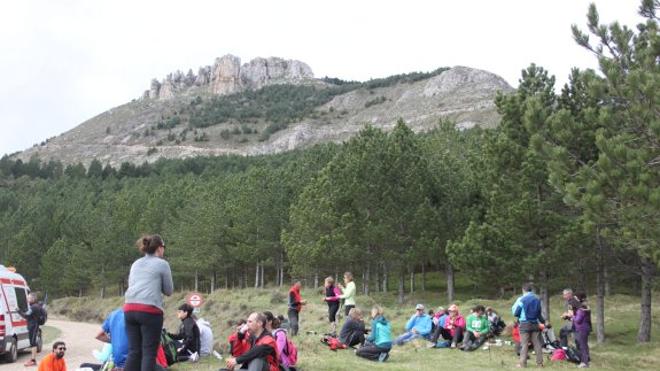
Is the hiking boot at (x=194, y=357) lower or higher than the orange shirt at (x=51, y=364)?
lower

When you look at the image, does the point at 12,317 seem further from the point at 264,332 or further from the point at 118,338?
the point at 264,332

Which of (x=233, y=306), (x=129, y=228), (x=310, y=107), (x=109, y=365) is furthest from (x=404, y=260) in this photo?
(x=310, y=107)

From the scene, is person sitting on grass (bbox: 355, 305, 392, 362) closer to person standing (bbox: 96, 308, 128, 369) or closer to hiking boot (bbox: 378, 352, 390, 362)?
hiking boot (bbox: 378, 352, 390, 362)

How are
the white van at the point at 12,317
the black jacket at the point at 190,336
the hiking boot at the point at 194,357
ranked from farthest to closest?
the white van at the point at 12,317
the black jacket at the point at 190,336
the hiking boot at the point at 194,357

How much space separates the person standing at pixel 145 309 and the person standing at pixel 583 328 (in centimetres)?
939

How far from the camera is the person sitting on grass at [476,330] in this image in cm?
1511

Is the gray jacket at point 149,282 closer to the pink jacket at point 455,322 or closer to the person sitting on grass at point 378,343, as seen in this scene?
Answer: the person sitting on grass at point 378,343

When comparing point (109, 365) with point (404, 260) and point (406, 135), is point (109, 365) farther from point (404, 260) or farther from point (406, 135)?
point (406, 135)

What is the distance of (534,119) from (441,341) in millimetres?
6338

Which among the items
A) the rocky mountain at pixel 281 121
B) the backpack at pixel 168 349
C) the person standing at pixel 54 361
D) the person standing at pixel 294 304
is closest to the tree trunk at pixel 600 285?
the person standing at pixel 294 304

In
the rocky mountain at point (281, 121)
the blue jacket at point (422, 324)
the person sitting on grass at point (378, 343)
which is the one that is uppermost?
the rocky mountain at point (281, 121)

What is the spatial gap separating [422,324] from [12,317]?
10483mm

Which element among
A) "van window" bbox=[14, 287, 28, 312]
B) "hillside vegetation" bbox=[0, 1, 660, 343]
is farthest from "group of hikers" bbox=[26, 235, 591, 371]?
"van window" bbox=[14, 287, 28, 312]

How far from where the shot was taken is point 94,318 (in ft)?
155
